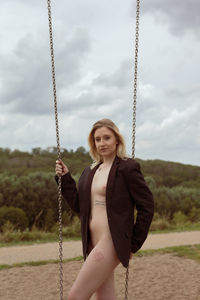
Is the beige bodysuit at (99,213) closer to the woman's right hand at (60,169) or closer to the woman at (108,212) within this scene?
the woman at (108,212)

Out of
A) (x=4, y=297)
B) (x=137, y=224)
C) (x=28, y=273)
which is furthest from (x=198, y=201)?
(x=137, y=224)

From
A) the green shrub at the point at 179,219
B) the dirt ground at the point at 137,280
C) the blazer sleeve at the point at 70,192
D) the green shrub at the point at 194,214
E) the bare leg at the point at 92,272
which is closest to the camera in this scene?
the bare leg at the point at 92,272

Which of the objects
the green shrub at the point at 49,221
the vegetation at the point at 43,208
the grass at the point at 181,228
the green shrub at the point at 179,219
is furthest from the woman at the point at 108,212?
the green shrub at the point at 179,219

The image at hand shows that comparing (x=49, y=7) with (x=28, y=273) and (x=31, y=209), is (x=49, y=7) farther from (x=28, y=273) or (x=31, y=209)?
(x=31, y=209)

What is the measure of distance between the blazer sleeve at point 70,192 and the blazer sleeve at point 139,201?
0.53 meters

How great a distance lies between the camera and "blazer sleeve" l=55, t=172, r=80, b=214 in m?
3.51

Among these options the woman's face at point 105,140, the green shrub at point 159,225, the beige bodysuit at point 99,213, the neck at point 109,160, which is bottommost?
the green shrub at point 159,225

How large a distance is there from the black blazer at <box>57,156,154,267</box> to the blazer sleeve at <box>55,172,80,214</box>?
18 centimetres

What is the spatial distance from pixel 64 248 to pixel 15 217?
3298mm

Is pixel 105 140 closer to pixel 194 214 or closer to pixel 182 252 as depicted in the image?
pixel 182 252

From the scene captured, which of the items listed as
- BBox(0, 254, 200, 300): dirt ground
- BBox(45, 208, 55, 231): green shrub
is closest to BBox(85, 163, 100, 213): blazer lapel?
BBox(0, 254, 200, 300): dirt ground

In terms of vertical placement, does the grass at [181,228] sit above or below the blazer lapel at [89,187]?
below

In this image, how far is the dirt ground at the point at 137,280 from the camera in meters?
5.77

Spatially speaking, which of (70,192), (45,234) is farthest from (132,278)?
(45,234)
